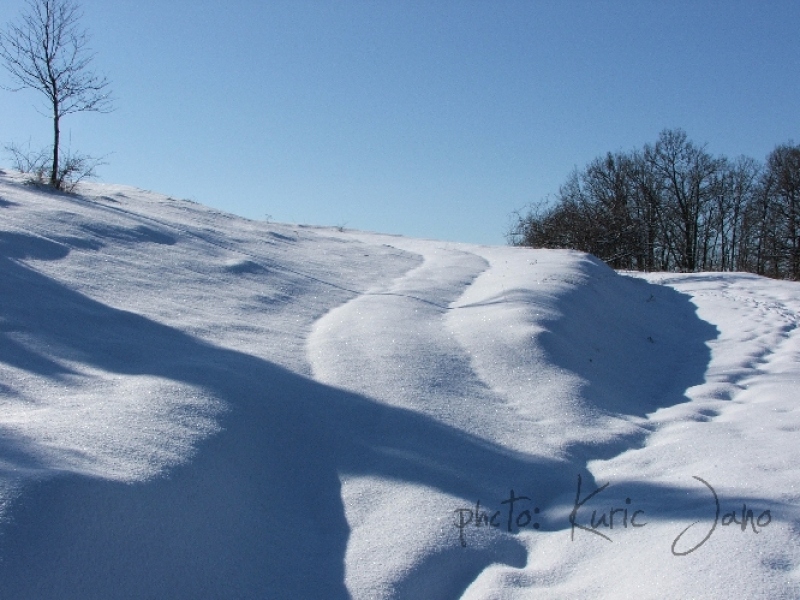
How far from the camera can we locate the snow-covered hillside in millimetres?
2566

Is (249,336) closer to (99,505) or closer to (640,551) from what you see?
(99,505)

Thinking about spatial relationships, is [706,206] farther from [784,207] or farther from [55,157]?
[55,157]

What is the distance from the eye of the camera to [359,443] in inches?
150

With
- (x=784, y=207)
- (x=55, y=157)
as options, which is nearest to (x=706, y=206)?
(x=784, y=207)

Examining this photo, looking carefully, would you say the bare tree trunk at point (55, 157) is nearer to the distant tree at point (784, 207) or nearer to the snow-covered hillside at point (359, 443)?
the snow-covered hillside at point (359, 443)

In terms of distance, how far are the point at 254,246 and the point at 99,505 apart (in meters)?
7.21

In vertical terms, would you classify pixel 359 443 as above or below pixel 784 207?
below

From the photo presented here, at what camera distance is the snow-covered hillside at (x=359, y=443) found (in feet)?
8.42

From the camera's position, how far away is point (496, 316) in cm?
643

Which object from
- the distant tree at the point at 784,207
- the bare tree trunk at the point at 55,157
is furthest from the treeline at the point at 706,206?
the bare tree trunk at the point at 55,157

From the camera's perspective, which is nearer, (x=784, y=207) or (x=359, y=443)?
(x=359, y=443)

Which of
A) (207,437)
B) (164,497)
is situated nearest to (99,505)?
(164,497)

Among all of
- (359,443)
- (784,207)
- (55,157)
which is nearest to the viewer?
(359,443)

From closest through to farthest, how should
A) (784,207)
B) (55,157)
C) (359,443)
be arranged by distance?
(359,443)
(55,157)
(784,207)
